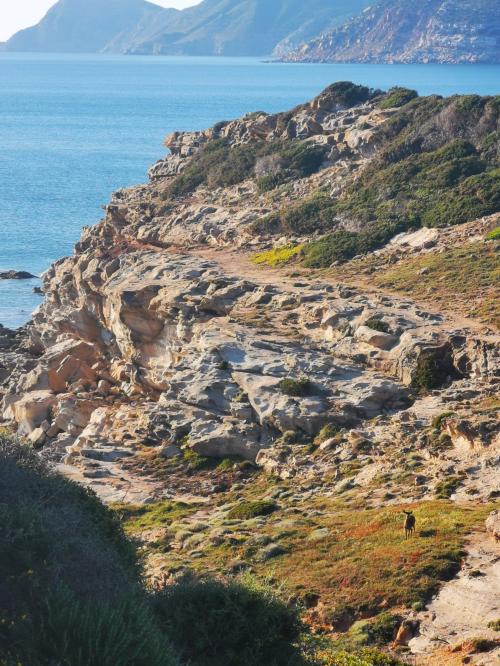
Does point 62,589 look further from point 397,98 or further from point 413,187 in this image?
point 397,98

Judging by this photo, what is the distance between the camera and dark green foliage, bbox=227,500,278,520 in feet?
88.9

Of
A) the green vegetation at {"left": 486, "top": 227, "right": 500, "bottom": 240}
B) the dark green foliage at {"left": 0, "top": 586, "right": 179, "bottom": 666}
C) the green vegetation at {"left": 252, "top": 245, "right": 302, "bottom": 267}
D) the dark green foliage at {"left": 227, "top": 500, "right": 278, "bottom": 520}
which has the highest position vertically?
the green vegetation at {"left": 486, "top": 227, "right": 500, "bottom": 240}

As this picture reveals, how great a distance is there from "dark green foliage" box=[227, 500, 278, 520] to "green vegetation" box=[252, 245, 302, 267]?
2164cm

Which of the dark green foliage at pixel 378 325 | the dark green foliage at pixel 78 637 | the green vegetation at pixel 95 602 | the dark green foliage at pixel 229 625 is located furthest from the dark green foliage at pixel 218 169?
the dark green foliage at pixel 78 637

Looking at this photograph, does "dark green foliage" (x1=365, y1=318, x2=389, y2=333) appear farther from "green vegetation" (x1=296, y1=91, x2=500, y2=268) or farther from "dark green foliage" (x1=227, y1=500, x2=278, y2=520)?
"green vegetation" (x1=296, y1=91, x2=500, y2=268)

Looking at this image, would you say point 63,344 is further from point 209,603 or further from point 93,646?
point 93,646

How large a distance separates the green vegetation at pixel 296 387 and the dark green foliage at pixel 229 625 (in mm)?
14800

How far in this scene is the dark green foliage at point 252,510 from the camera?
27.1 meters

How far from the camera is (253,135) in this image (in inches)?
2672

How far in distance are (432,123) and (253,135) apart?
13661mm

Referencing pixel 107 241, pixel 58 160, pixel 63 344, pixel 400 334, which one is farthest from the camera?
pixel 58 160

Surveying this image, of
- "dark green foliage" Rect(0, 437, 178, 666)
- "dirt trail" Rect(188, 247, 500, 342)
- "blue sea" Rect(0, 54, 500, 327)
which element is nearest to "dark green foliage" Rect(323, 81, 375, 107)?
"dirt trail" Rect(188, 247, 500, 342)

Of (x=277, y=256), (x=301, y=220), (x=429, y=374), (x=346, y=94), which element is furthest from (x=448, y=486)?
(x=346, y=94)

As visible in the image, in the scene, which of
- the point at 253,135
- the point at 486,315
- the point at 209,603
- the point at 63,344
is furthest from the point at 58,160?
the point at 209,603
